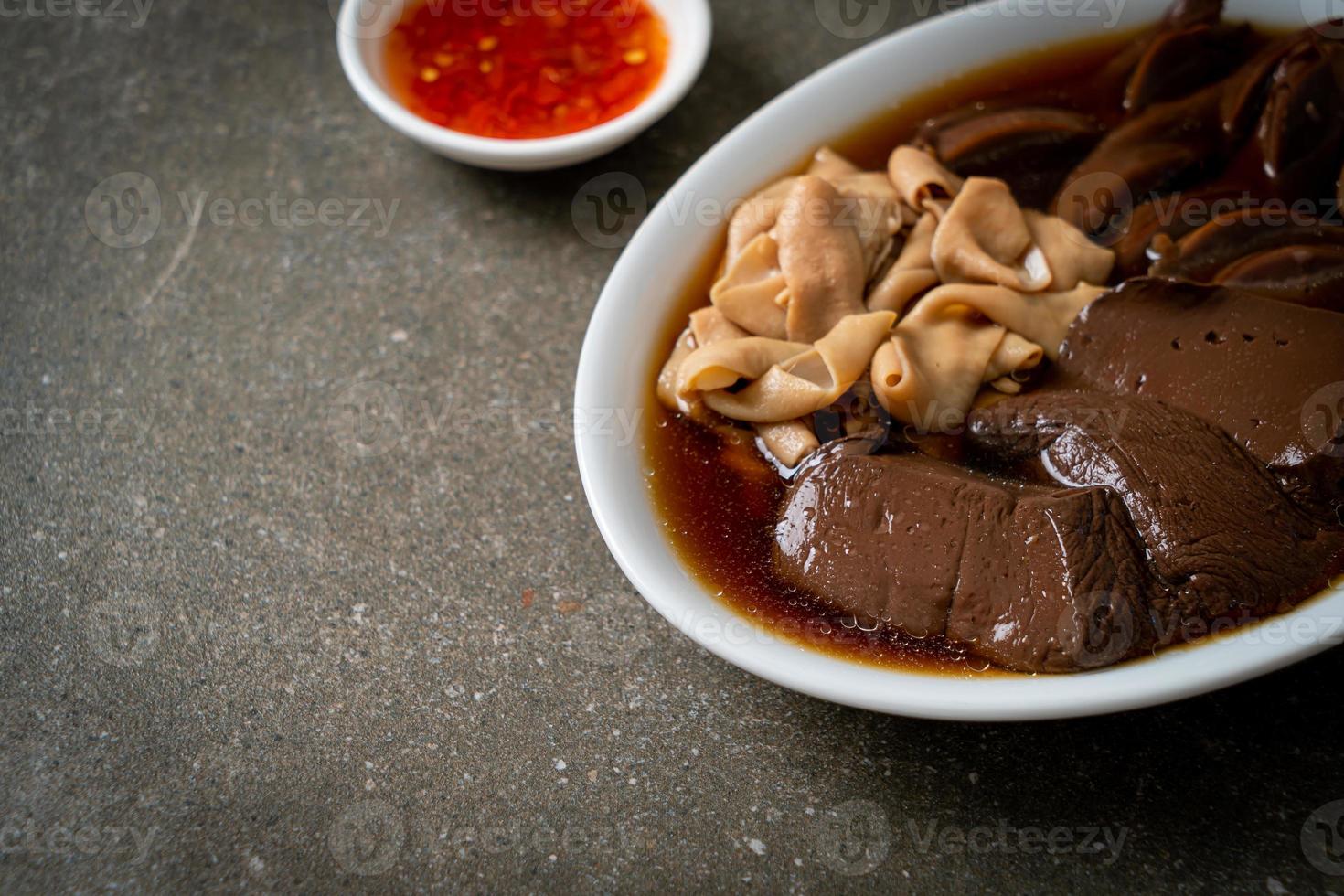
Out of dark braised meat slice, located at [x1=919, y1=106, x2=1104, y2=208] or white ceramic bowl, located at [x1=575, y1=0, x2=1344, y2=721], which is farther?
dark braised meat slice, located at [x1=919, y1=106, x2=1104, y2=208]

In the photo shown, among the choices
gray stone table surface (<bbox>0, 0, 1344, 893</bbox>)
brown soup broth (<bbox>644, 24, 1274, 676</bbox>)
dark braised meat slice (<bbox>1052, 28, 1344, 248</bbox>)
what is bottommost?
gray stone table surface (<bbox>0, 0, 1344, 893</bbox>)

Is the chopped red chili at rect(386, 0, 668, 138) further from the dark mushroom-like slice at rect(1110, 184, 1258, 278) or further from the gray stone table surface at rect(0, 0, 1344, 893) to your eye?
the dark mushroom-like slice at rect(1110, 184, 1258, 278)

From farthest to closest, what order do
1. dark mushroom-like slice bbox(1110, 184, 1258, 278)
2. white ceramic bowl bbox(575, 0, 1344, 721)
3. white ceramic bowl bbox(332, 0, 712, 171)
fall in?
white ceramic bowl bbox(332, 0, 712, 171)
dark mushroom-like slice bbox(1110, 184, 1258, 278)
white ceramic bowl bbox(575, 0, 1344, 721)

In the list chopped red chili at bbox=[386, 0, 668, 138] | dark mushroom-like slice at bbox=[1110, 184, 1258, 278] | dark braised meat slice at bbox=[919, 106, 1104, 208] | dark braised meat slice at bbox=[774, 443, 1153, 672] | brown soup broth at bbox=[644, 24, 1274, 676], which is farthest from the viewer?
chopped red chili at bbox=[386, 0, 668, 138]

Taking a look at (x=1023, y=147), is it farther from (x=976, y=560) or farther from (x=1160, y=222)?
(x=976, y=560)

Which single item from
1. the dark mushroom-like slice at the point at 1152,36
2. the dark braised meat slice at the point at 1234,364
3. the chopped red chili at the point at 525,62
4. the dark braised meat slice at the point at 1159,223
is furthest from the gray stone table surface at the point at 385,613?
the dark braised meat slice at the point at 1159,223

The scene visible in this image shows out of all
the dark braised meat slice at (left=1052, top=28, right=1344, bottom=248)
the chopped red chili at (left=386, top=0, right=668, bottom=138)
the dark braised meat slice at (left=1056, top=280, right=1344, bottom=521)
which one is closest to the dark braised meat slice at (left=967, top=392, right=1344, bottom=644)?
the dark braised meat slice at (left=1056, top=280, right=1344, bottom=521)

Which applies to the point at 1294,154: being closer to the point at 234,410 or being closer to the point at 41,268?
the point at 234,410
